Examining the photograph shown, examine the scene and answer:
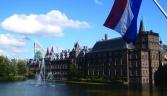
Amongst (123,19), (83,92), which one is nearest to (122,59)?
(83,92)

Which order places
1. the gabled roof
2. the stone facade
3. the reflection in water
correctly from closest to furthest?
the reflection in water
the stone facade
the gabled roof

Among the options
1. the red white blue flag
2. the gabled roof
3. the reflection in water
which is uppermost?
the gabled roof

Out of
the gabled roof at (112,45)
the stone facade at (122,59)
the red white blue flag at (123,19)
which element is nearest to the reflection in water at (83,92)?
the red white blue flag at (123,19)

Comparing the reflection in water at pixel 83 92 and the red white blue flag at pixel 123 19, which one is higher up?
the red white blue flag at pixel 123 19

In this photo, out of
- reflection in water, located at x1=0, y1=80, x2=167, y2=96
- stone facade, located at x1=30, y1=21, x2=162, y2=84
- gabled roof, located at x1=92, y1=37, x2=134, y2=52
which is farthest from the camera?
gabled roof, located at x1=92, y1=37, x2=134, y2=52

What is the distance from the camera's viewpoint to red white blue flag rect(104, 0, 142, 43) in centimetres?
1950

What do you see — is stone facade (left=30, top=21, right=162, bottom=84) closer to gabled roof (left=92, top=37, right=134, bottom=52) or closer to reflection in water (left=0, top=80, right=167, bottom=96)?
gabled roof (left=92, top=37, right=134, bottom=52)

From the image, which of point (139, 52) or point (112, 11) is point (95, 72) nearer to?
point (139, 52)

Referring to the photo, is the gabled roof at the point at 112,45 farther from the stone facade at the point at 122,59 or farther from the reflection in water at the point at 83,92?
the reflection in water at the point at 83,92

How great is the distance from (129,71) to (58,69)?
57.5 metres

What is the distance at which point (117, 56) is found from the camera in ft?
470

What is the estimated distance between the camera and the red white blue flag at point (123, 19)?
19.5 m

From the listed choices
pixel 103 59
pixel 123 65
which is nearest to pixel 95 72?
pixel 103 59

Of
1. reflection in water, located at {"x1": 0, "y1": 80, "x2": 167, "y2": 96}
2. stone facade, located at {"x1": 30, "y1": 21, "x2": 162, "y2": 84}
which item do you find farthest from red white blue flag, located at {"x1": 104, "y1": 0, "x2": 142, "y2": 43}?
stone facade, located at {"x1": 30, "y1": 21, "x2": 162, "y2": 84}
